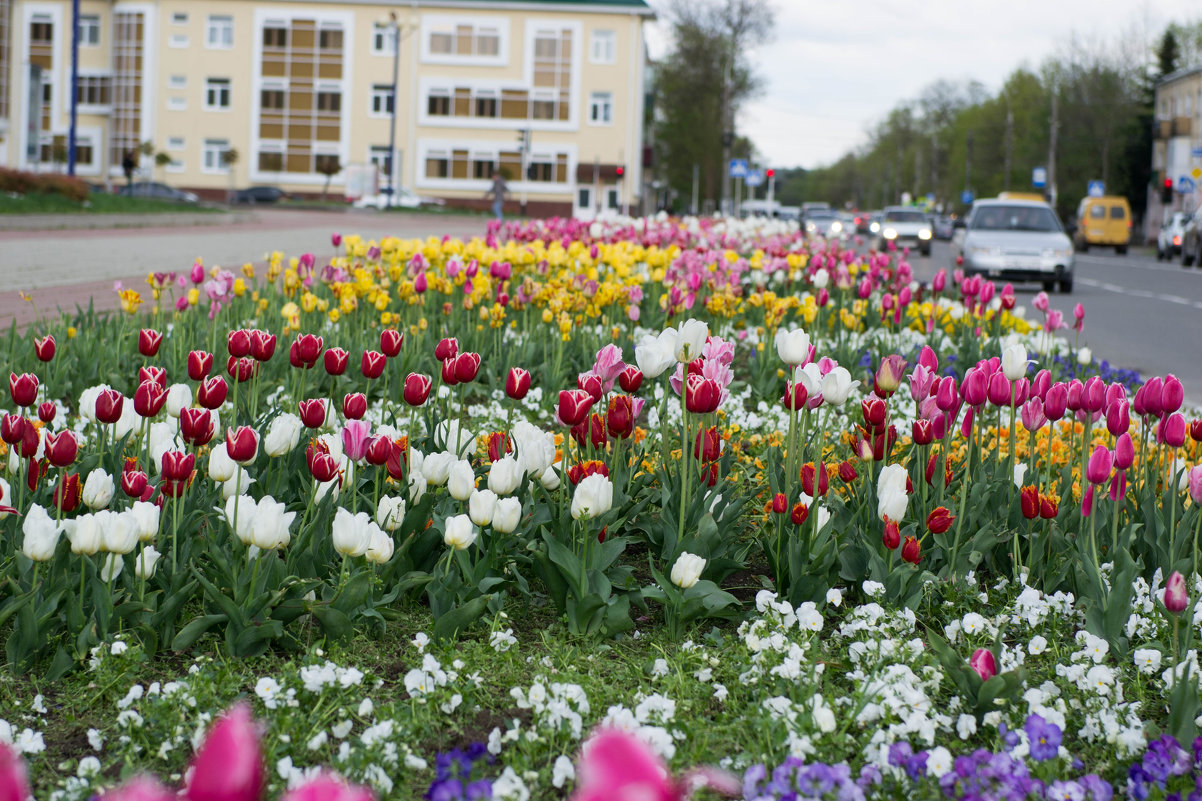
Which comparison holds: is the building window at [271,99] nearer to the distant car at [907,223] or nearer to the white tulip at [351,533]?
the distant car at [907,223]

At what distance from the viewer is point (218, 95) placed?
229 ft

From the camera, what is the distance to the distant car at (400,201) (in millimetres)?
59281

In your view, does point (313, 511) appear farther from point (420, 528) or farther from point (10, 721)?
point (10, 721)

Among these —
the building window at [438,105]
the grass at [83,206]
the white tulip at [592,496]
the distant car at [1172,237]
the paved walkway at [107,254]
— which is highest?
the building window at [438,105]

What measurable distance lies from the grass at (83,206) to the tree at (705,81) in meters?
35.7

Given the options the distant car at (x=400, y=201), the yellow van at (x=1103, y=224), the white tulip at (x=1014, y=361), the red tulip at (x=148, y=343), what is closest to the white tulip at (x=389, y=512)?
the red tulip at (x=148, y=343)

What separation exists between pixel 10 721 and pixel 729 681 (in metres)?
1.54

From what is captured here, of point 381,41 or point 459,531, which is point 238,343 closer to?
point 459,531

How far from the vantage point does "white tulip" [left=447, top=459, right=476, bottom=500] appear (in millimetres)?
3229

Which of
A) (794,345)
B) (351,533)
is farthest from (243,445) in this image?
(794,345)

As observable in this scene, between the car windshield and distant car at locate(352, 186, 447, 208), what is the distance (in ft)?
125

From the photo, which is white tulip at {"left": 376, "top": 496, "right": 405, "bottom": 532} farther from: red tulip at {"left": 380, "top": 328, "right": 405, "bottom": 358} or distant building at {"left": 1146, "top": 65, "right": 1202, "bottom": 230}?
distant building at {"left": 1146, "top": 65, "right": 1202, "bottom": 230}

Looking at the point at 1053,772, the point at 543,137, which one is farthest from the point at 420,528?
the point at 543,137

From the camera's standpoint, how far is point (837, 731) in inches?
108
